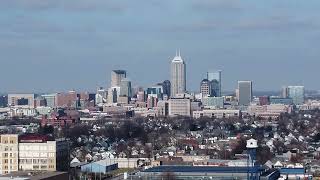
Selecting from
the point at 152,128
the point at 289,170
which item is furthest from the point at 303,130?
the point at 289,170

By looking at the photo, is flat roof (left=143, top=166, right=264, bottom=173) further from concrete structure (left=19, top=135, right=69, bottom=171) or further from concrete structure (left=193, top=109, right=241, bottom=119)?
concrete structure (left=193, top=109, right=241, bottom=119)

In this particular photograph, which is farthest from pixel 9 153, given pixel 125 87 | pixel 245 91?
pixel 245 91

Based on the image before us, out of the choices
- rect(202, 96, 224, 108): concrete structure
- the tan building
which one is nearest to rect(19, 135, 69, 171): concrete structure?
the tan building

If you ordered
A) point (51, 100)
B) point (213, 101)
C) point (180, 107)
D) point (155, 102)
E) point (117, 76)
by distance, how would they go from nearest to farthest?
point (180, 107)
point (155, 102)
point (213, 101)
point (51, 100)
point (117, 76)

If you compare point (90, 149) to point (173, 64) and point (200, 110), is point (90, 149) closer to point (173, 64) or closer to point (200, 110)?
point (200, 110)

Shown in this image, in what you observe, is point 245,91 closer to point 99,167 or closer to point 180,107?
point 180,107
